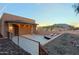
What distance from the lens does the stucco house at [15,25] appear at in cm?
364

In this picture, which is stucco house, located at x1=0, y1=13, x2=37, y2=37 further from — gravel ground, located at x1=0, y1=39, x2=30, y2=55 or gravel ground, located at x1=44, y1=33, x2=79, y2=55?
gravel ground, located at x1=44, y1=33, x2=79, y2=55

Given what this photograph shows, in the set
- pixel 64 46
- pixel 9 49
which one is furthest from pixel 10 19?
pixel 64 46

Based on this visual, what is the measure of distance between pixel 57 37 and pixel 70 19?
0.22 m

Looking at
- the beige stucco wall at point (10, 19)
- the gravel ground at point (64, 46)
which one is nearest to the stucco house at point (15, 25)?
the beige stucco wall at point (10, 19)

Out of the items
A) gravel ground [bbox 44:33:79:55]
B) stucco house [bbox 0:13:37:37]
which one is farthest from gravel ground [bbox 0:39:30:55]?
gravel ground [bbox 44:33:79:55]

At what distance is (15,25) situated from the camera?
3.65m

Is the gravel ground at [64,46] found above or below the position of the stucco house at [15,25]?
below

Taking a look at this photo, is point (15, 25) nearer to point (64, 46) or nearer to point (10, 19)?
point (10, 19)

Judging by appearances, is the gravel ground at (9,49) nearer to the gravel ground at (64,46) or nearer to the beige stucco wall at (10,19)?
the beige stucco wall at (10,19)

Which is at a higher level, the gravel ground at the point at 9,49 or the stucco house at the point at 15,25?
the stucco house at the point at 15,25

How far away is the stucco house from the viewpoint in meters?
3.64

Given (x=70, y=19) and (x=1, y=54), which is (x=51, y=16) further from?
(x=1, y=54)
